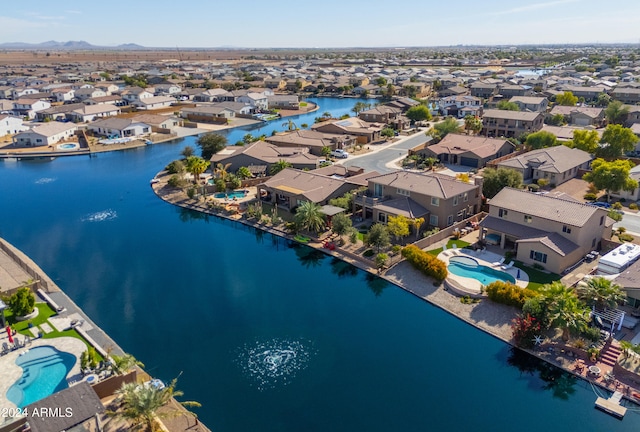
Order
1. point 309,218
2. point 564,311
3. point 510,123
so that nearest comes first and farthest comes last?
point 564,311 → point 309,218 → point 510,123

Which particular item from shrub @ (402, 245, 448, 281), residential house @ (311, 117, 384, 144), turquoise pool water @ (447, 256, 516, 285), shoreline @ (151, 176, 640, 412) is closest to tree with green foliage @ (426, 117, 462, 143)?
residential house @ (311, 117, 384, 144)

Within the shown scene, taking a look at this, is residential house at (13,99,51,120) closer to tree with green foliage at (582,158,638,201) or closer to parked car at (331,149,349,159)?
parked car at (331,149,349,159)

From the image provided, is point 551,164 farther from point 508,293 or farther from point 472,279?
point 508,293

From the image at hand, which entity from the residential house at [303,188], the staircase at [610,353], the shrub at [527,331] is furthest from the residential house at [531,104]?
the shrub at [527,331]

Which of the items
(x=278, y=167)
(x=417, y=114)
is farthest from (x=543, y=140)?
(x=278, y=167)

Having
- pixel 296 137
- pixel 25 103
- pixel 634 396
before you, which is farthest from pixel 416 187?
pixel 25 103

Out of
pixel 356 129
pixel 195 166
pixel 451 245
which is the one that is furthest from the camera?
pixel 356 129

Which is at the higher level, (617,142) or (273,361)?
(617,142)
